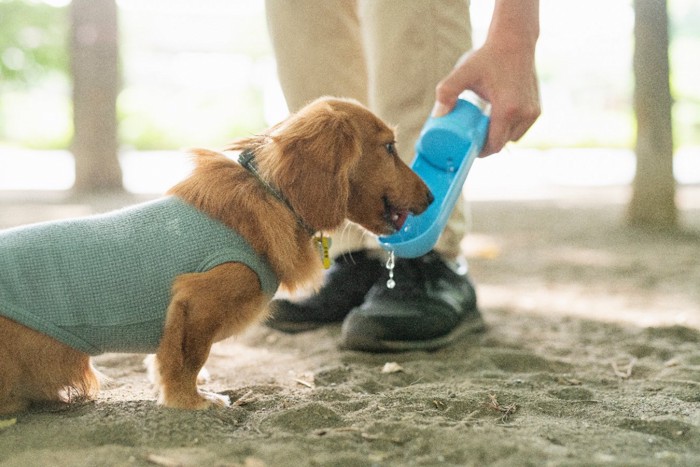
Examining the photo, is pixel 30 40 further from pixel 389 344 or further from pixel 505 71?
pixel 505 71

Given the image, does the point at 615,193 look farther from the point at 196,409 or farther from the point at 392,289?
the point at 196,409

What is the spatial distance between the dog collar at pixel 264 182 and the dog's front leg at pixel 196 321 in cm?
26

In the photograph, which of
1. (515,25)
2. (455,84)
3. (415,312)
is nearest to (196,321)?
(415,312)

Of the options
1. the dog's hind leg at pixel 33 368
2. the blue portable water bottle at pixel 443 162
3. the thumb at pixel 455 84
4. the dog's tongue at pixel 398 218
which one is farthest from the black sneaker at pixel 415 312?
the dog's hind leg at pixel 33 368

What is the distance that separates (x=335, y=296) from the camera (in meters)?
3.46

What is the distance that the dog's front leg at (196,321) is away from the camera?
220 centimetres

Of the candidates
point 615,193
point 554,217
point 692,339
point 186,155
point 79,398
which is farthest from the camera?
point 615,193

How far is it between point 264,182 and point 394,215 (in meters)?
0.55

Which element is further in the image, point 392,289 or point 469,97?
point 392,289

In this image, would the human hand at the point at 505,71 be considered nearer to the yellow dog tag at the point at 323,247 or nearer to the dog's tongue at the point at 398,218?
the dog's tongue at the point at 398,218

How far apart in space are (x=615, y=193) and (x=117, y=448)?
944 cm

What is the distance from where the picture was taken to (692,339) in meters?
3.18

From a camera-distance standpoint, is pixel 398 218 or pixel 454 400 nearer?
pixel 454 400

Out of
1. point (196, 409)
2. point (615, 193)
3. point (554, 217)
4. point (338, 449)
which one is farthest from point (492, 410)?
point (615, 193)
